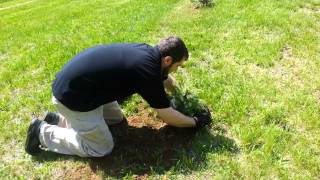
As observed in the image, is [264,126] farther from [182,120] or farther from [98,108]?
[98,108]

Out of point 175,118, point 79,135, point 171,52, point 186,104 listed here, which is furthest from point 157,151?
point 171,52

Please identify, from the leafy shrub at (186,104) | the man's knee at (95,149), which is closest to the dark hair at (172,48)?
the leafy shrub at (186,104)

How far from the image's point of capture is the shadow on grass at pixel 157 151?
5.87 m

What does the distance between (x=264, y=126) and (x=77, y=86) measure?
106 inches

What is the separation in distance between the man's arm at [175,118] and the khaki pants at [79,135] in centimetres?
83

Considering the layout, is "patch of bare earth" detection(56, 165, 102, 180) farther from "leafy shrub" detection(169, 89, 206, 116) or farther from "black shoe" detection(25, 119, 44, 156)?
"leafy shrub" detection(169, 89, 206, 116)

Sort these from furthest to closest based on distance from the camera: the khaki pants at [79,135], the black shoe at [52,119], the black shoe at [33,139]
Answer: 1. the black shoe at [52,119]
2. the black shoe at [33,139]
3. the khaki pants at [79,135]

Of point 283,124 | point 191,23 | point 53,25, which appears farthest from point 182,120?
point 53,25

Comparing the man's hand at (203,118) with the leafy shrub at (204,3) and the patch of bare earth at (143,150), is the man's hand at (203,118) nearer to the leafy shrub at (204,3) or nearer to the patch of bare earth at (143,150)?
the patch of bare earth at (143,150)

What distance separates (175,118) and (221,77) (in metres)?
2.35

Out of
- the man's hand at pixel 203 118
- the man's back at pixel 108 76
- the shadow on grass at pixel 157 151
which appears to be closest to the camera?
the man's back at pixel 108 76

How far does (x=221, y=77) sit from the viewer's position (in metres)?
7.96

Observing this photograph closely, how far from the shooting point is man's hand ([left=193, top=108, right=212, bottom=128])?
20.5 feet

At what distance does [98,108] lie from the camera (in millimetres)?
6102
